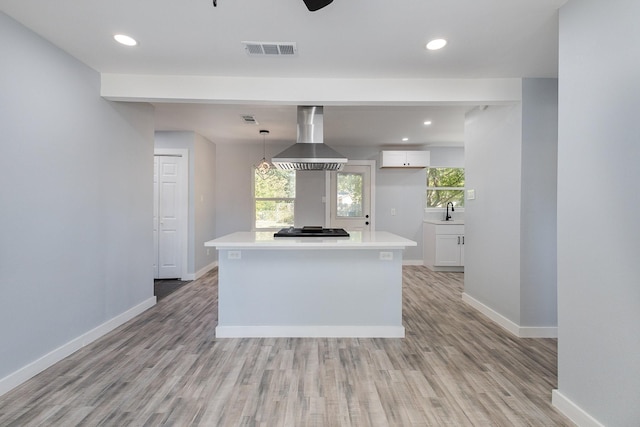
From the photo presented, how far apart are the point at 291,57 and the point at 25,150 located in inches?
79.5

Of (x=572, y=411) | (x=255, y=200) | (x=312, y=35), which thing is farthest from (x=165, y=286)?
(x=572, y=411)

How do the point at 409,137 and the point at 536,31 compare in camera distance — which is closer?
the point at 536,31

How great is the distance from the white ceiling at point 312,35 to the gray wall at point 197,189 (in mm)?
2211

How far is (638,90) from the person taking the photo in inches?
54.7

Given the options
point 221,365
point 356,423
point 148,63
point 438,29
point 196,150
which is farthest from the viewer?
point 196,150

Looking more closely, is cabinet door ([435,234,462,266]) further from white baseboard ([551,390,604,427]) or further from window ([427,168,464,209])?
white baseboard ([551,390,604,427])

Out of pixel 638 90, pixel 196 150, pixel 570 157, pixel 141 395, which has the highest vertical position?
pixel 196 150

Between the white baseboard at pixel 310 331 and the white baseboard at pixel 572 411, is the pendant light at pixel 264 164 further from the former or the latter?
the white baseboard at pixel 572 411

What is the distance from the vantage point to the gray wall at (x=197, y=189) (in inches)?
197

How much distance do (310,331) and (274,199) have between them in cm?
363

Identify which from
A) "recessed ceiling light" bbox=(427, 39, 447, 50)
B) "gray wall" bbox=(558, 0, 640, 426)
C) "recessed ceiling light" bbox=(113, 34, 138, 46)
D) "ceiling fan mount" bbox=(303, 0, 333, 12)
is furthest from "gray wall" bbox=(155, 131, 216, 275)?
"gray wall" bbox=(558, 0, 640, 426)

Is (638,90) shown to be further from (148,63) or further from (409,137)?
(409,137)

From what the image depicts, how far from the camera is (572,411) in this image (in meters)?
1.75

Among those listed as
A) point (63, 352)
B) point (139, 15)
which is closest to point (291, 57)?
point (139, 15)
